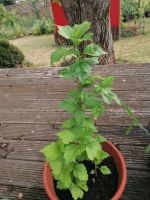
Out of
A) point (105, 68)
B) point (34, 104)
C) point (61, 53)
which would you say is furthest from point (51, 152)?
point (105, 68)

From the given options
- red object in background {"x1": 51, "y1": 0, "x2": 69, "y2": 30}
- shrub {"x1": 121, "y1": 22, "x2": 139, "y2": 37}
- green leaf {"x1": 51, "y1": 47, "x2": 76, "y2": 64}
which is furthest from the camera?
shrub {"x1": 121, "y1": 22, "x2": 139, "y2": 37}

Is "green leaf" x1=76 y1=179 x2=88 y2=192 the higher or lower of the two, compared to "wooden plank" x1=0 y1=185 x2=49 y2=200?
higher

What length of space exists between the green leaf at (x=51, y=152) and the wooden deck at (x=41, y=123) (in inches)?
20.1

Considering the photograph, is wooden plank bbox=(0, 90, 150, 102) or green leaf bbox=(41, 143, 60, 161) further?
wooden plank bbox=(0, 90, 150, 102)

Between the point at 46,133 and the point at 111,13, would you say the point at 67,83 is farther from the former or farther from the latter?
the point at 111,13

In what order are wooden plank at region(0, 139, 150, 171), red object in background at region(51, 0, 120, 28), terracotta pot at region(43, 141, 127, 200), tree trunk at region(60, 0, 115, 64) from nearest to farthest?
1. terracotta pot at region(43, 141, 127, 200)
2. wooden plank at region(0, 139, 150, 171)
3. tree trunk at region(60, 0, 115, 64)
4. red object in background at region(51, 0, 120, 28)

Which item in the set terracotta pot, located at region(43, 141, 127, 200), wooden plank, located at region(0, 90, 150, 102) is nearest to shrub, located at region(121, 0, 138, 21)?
wooden plank, located at region(0, 90, 150, 102)

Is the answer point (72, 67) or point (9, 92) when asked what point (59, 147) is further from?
point (9, 92)

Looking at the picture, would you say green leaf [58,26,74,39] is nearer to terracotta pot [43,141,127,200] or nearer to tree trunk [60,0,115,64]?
terracotta pot [43,141,127,200]

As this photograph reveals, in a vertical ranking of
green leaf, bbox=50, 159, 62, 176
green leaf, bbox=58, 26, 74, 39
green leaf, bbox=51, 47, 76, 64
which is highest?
green leaf, bbox=58, 26, 74, 39

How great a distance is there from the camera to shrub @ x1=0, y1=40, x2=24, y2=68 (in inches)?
243

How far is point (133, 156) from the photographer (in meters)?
1.82

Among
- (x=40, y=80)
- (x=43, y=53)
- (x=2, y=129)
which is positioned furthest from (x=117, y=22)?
(x=2, y=129)

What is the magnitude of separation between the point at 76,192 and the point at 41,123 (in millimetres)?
1089
